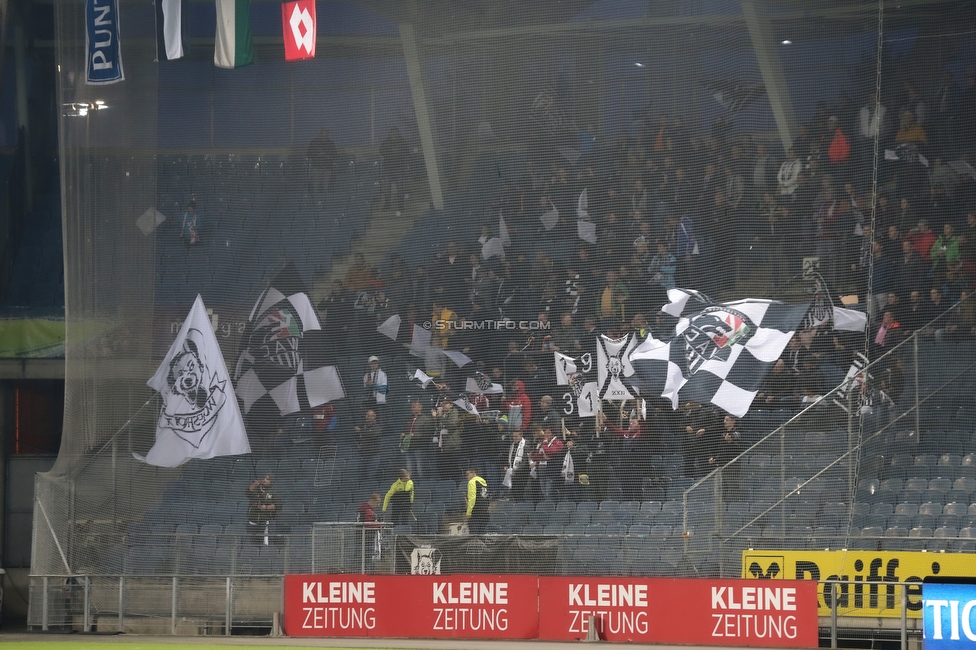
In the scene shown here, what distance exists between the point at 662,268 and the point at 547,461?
262 centimetres

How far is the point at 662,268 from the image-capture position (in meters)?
15.7

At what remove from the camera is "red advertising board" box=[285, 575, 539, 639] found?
14.0 m

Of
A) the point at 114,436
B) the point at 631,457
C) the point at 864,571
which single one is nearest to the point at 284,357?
the point at 114,436

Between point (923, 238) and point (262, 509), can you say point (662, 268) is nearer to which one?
point (923, 238)

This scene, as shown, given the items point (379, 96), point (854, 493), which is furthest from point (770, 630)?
point (379, 96)

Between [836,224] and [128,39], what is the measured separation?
8981mm

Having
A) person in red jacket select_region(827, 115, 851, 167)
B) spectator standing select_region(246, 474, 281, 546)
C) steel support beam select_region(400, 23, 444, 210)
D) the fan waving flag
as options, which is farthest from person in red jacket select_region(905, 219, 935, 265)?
the fan waving flag

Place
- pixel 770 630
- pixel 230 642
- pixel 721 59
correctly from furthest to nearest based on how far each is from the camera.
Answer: pixel 721 59, pixel 230 642, pixel 770 630

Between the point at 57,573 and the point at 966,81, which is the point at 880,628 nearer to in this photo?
the point at 966,81

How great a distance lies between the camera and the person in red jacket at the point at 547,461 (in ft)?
49.9

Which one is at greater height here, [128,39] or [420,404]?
[128,39]

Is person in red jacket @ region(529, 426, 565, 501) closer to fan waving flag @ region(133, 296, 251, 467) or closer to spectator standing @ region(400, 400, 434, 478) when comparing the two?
spectator standing @ region(400, 400, 434, 478)

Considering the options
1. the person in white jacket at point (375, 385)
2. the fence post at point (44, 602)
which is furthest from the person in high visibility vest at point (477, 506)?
the fence post at point (44, 602)

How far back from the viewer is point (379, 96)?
53.6 feet
